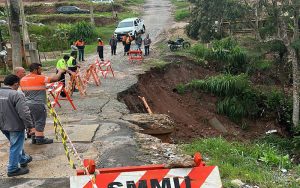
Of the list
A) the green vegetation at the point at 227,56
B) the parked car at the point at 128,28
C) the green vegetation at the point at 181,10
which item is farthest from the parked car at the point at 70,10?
the green vegetation at the point at 227,56

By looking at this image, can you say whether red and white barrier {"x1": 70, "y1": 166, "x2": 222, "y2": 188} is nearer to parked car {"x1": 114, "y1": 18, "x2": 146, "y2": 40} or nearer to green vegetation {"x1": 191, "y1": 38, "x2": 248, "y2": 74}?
green vegetation {"x1": 191, "y1": 38, "x2": 248, "y2": 74}

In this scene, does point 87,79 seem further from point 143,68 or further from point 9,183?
point 9,183

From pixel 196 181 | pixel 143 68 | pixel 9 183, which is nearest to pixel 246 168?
pixel 196 181

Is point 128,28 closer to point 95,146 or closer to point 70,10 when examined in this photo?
point 70,10

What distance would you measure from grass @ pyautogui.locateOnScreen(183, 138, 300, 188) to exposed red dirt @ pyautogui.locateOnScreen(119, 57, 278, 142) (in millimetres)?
4300

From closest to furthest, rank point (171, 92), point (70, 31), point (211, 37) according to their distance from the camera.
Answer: point (171, 92), point (211, 37), point (70, 31)

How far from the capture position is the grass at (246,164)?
7898 millimetres

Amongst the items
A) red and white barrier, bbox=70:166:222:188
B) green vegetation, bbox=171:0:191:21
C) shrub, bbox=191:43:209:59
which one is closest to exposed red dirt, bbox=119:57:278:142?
Result: shrub, bbox=191:43:209:59

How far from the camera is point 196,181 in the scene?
575 cm

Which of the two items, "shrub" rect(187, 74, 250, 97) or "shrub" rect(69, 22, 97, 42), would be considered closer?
"shrub" rect(187, 74, 250, 97)

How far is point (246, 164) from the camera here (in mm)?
8914

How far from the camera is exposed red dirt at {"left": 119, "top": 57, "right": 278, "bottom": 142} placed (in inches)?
652

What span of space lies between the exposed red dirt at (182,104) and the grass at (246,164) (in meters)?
4.30

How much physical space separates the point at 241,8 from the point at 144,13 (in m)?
33.7
